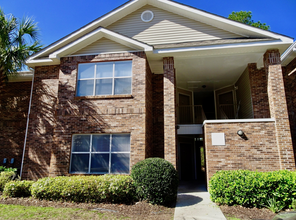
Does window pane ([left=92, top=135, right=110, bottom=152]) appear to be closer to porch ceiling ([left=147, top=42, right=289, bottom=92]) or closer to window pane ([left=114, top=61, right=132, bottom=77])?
window pane ([left=114, top=61, right=132, bottom=77])

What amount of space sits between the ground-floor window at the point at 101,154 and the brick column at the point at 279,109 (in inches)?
237

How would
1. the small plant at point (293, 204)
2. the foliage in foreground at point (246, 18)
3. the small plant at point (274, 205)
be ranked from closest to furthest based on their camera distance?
the small plant at point (293, 204)
the small plant at point (274, 205)
the foliage in foreground at point (246, 18)

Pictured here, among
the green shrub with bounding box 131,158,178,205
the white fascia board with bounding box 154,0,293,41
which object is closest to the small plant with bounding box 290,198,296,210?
the green shrub with bounding box 131,158,178,205

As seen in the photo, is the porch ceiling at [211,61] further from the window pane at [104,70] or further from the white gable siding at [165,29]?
the window pane at [104,70]

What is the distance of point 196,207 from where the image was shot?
286 inches

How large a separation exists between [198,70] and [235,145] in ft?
16.0

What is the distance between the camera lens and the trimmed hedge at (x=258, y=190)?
265 inches

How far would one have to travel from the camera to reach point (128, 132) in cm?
974

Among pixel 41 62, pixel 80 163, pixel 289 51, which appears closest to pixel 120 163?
pixel 80 163

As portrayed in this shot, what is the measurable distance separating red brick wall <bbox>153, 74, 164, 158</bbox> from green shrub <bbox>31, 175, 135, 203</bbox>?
3702 mm

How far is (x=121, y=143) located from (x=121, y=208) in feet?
10.2

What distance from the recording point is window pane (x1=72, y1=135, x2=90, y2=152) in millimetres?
9961

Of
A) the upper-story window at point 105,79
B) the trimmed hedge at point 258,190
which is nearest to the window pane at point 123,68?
the upper-story window at point 105,79

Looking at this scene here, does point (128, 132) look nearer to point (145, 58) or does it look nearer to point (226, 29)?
point (145, 58)
